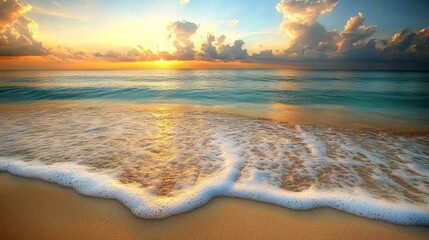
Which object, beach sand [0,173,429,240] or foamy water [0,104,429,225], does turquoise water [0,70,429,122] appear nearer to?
foamy water [0,104,429,225]

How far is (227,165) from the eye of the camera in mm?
4074

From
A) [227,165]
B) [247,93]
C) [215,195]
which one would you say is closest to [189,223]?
[215,195]

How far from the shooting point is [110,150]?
4719 millimetres

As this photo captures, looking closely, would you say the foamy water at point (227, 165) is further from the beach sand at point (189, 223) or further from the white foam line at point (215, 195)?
the beach sand at point (189, 223)

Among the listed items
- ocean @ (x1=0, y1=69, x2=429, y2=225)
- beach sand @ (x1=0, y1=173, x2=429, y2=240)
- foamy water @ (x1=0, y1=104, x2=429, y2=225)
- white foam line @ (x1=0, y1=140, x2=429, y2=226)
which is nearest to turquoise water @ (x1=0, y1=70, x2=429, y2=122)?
ocean @ (x1=0, y1=69, x2=429, y2=225)

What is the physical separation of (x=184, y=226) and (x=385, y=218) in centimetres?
240

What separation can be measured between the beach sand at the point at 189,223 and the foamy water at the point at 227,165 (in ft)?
0.52

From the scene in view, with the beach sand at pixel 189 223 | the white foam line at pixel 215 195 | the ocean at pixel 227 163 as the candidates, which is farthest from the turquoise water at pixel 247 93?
the beach sand at pixel 189 223

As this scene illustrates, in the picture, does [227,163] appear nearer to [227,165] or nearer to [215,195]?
[227,165]

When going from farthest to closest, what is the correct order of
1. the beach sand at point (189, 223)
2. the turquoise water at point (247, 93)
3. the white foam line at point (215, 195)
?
the turquoise water at point (247, 93) → the white foam line at point (215, 195) → the beach sand at point (189, 223)

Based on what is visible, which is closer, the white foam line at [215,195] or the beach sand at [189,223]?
the beach sand at [189,223]

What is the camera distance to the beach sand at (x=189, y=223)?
2477 mm

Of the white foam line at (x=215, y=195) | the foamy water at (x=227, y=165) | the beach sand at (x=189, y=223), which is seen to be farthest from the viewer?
the foamy water at (x=227, y=165)

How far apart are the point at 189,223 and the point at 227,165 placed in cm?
156
